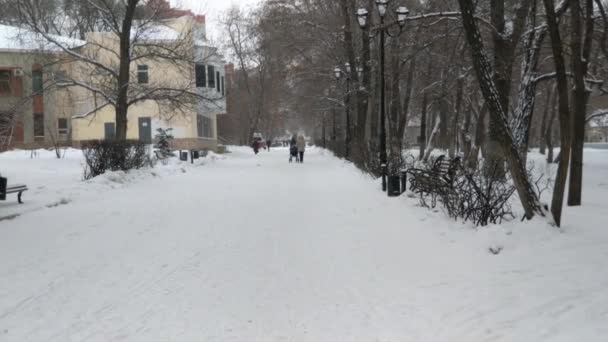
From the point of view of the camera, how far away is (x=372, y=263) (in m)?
6.58

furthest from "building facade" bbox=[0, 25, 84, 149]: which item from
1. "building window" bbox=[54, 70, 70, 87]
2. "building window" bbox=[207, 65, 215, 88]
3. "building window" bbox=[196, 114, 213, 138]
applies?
"building window" bbox=[54, 70, 70, 87]

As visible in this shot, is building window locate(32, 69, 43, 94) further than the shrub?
Yes

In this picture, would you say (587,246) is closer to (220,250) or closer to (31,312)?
(220,250)

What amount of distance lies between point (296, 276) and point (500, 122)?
12.2 feet

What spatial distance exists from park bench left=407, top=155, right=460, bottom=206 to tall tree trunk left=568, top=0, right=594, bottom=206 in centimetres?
217

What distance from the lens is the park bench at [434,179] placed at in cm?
970

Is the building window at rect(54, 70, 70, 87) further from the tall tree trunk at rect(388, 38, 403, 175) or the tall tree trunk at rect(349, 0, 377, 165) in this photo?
the tall tree trunk at rect(388, 38, 403, 175)

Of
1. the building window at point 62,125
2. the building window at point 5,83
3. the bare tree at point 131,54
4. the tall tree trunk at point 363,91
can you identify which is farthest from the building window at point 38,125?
the tall tree trunk at point 363,91

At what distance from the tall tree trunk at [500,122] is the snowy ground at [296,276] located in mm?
491

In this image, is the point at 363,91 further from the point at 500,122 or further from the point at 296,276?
the point at 296,276

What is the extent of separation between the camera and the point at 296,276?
19.6 feet

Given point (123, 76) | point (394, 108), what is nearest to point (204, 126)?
point (123, 76)

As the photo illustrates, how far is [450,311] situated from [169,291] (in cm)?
271

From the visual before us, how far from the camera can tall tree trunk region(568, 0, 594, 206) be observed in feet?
25.9
